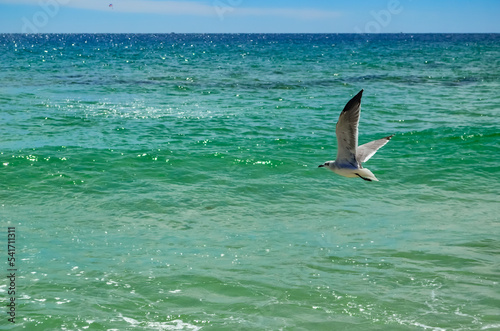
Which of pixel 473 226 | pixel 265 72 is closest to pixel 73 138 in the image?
pixel 473 226

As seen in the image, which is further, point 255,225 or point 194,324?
point 255,225

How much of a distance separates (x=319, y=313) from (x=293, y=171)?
6.84 m

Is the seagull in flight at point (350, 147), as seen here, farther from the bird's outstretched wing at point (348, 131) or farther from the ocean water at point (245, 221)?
the ocean water at point (245, 221)

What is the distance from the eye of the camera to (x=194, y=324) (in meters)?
6.46

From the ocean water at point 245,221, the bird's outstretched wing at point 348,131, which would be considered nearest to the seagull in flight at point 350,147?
the bird's outstretched wing at point 348,131

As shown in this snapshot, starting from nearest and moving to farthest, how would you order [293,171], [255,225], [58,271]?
[58,271] < [255,225] < [293,171]

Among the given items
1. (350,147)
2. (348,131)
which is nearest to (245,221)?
(350,147)

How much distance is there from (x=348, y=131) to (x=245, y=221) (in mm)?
3034

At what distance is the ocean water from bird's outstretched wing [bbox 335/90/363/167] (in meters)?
1.47

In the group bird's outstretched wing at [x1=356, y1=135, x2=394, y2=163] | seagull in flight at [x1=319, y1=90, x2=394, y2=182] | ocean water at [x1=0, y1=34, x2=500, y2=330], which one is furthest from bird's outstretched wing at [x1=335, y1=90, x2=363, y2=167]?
ocean water at [x1=0, y1=34, x2=500, y2=330]

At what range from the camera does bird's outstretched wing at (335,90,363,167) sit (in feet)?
24.1

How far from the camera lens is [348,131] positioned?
24.9ft

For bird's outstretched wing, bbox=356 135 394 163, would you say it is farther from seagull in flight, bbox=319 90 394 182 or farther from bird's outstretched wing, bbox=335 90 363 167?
bird's outstretched wing, bbox=335 90 363 167

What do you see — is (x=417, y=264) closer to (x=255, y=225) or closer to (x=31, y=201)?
(x=255, y=225)
